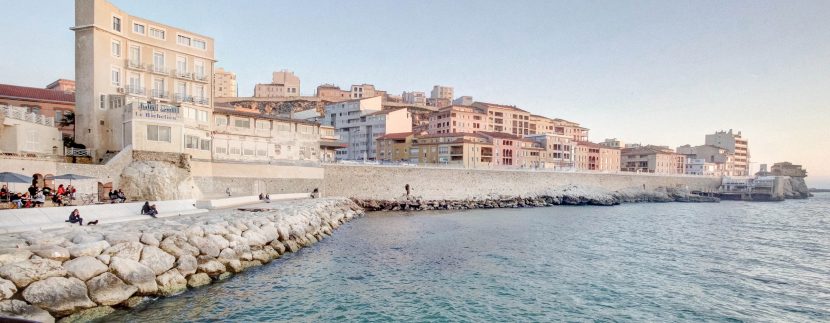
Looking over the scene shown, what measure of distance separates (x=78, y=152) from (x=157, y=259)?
2342 cm

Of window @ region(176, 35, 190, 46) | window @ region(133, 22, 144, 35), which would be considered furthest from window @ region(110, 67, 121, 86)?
window @ region(176, 35, 190, 46)

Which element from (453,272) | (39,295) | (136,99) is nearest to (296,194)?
(136,99)

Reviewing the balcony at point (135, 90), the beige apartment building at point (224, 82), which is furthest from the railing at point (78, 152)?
the beige apartment building at point (224, 82)

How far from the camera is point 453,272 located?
2034 centimetres

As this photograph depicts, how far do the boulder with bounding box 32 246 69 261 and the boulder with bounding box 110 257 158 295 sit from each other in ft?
4.29

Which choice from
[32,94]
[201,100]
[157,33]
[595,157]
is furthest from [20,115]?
[595,157]

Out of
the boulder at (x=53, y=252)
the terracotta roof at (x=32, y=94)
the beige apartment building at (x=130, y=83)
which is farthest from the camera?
the terracotta roof at (x=32, y=94)

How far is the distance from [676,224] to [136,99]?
52824 millimetres

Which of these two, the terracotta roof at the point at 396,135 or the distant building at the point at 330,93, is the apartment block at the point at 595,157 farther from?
the distant building at the point at 330,93

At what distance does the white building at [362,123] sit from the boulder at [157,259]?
238ft

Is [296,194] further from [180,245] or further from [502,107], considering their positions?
[502,107]

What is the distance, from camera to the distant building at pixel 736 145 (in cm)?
15488

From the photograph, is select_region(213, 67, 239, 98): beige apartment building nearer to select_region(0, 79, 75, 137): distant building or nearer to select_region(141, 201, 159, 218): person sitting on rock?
select_region(0, 79, 75, 137): distant building

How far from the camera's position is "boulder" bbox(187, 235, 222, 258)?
18375 mm
